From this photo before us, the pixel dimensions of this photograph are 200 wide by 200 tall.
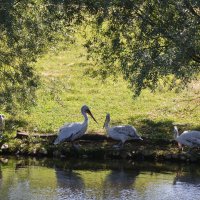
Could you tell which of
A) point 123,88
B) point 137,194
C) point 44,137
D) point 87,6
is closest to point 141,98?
point 123,88

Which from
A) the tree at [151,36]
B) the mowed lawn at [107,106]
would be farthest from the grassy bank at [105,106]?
the tree at [151,36]

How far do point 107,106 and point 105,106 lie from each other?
0.07m

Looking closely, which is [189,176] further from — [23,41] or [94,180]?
[23,41]

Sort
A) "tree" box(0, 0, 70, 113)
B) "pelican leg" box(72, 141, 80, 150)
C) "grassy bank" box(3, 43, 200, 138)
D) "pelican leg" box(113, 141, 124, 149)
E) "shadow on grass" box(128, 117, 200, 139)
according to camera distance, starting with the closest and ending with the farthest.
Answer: "tree" box(0, 0, 70, 113) < "pelican leg" box(72, 141, 80, 150) < "pelican leg" box(113, 141, 124, 149) < "shadow on grass" box(128, 117, 200, 139) < "grassy bank" box(3, 43, 200, 138)

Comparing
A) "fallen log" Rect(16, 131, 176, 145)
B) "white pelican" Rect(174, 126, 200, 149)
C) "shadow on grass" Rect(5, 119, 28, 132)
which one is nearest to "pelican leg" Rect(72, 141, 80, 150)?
"fallen log" Rect(16, 131, 176, 145)

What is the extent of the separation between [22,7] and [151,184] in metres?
6.07

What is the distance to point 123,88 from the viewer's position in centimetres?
3033

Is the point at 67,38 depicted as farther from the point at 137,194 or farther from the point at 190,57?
the point at 137,194

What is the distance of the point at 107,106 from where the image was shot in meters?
27.3

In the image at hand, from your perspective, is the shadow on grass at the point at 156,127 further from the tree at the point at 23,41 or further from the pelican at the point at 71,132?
the tree at the point at 23,41

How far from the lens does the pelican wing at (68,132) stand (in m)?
21.3

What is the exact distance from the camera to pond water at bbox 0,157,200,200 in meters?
17.0

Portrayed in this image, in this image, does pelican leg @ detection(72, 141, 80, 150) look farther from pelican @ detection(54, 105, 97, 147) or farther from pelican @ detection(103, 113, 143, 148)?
pelican @ detection(103, 113, 143, 148)

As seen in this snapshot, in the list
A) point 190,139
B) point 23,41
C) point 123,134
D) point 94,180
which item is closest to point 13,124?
point 23,41
